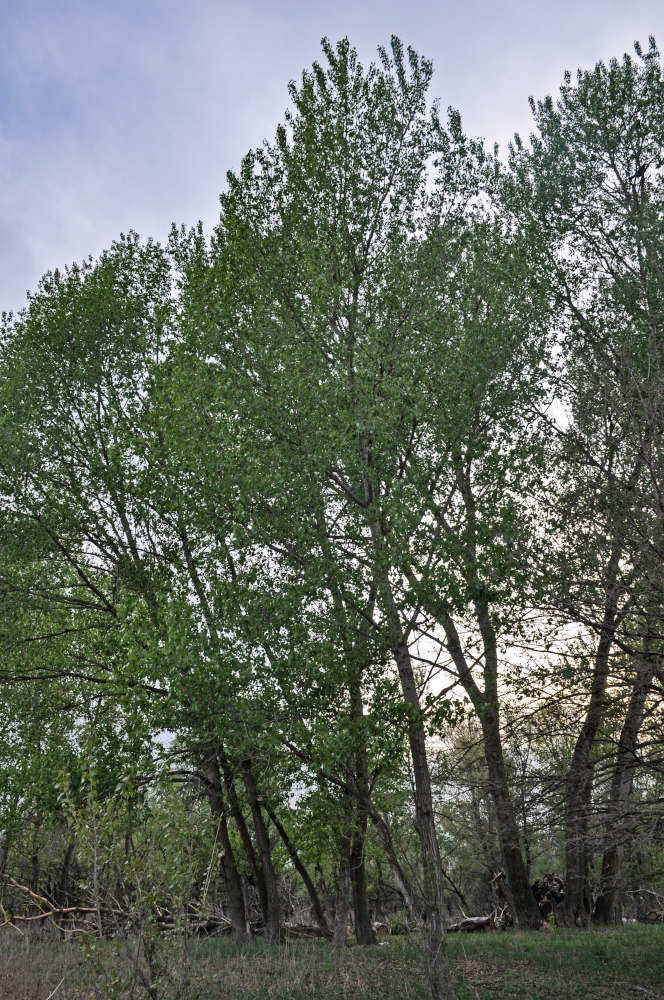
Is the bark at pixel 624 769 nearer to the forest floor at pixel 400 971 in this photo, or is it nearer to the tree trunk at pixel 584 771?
the tree trunk at pixel 584 771

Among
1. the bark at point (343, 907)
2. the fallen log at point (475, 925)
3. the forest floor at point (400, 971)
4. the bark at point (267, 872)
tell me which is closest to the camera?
the forest floor at point (400, 971)

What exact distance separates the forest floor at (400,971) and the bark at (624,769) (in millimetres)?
1061

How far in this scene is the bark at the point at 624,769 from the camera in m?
9.29

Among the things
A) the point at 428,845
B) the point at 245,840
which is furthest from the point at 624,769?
the point at 245,840

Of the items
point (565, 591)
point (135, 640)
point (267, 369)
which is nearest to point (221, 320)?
point (267, 369)

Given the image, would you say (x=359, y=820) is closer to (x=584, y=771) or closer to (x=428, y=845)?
(x=428, y=845)

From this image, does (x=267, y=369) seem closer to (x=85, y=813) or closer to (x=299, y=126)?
(x=299, y=126)

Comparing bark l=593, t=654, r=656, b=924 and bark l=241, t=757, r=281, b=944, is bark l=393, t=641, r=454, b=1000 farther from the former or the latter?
bark l=241, t=757, r=281, b=944

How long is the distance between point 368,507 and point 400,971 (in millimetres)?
7074

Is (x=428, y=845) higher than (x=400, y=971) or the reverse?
higher

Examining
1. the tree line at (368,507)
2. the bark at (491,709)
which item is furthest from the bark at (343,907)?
the bark at (491,709)

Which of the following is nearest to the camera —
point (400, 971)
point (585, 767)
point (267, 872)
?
point (585, 767)

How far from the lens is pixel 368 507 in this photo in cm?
1046

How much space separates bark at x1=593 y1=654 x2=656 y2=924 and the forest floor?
1061 millimetres
